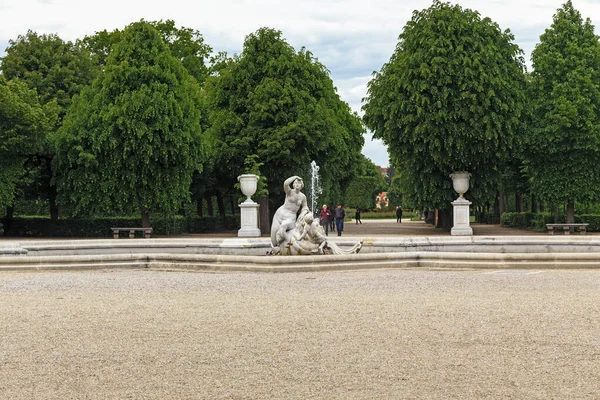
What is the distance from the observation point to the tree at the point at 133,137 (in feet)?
116

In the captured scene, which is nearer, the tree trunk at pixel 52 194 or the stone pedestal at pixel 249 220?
the stone pedestal at pixel 249 220

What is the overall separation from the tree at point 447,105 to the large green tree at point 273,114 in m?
3.16

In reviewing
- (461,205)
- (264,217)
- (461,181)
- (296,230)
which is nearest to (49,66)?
(264,217)

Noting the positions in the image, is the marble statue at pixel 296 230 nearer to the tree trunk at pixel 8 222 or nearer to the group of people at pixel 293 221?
the group of people at pixel 293 221

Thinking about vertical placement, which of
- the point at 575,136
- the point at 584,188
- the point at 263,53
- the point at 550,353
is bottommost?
the point at 550,353

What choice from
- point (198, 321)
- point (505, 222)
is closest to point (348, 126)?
point (505, 222)

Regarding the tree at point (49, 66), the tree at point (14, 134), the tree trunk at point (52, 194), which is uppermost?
the tree at point (49, 66)

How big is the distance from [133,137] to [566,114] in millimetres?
18632

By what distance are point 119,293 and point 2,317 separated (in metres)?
2.81

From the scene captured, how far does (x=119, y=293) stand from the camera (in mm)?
12734

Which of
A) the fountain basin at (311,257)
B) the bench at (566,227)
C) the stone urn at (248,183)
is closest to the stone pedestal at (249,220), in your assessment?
Answer: the stone urn at (248,183)

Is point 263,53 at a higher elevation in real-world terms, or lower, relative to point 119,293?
higher

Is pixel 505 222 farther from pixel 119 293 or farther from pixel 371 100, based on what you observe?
pixel 119 293

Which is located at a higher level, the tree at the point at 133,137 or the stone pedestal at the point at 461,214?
the tree at the point at 133,137
